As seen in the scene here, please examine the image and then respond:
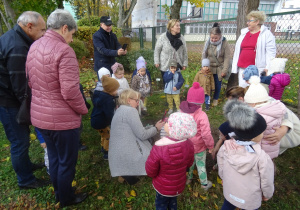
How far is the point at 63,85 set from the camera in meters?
1.88

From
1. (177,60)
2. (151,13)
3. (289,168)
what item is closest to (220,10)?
(151,13)

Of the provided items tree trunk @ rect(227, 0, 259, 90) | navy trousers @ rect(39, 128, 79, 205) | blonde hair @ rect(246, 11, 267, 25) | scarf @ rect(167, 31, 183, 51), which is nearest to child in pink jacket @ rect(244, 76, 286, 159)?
navy trousers @ rect(39, 128, 79, 205)

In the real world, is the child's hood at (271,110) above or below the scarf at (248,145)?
above

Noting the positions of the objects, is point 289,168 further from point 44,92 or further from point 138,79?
point 44,92

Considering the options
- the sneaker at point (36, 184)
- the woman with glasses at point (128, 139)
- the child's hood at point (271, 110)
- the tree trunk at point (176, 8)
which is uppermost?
the tree trunk at point (176, 8)

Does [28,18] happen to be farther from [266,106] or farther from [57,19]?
[266,106]

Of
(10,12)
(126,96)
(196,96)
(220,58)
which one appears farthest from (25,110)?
(10,12)

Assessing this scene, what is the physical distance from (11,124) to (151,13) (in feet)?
87.0

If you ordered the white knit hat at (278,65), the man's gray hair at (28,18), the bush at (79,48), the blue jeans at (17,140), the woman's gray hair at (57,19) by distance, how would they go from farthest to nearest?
the bush at (79,48), the white knit hat at (278,65), the blue jeans at (17,140), the man's gray hair at (28,18), the woman's gray hair at (57,19)

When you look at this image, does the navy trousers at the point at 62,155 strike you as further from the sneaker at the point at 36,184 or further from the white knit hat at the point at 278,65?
the white knit hat at the point at 278,65

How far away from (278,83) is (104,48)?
3.30m

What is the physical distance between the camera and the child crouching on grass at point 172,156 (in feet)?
5.65

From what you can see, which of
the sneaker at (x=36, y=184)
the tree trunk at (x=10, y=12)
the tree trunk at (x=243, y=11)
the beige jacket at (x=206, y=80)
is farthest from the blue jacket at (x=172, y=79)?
the tree trunk at (x=10, y=12)

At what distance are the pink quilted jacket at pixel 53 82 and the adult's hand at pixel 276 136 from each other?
6.80ft
